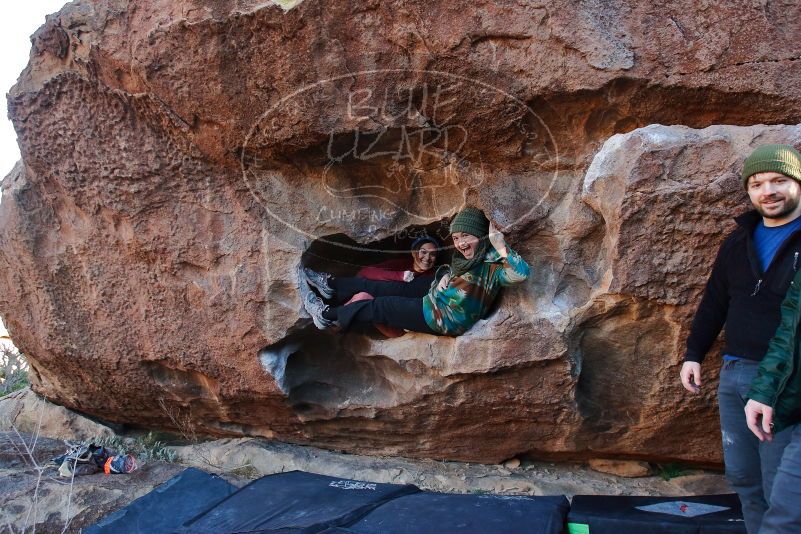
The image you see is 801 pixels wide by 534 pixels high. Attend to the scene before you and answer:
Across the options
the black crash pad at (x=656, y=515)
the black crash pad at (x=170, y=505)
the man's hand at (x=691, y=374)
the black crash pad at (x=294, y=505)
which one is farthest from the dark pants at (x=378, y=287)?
the man's hand at (x=691, y=374)

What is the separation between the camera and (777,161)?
1834mm

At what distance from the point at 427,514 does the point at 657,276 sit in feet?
4.30

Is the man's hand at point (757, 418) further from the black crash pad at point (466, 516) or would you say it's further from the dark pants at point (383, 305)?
the dark pants at point (383, 305)

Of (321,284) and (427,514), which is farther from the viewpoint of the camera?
(321,284)

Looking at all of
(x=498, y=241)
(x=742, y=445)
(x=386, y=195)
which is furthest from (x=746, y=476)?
(x=386, y=195)

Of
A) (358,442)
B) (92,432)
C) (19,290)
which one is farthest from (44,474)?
(358,442)

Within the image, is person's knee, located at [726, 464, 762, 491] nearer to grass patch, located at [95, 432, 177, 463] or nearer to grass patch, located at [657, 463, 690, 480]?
grass patch, located at [657, 463, 690, 480]

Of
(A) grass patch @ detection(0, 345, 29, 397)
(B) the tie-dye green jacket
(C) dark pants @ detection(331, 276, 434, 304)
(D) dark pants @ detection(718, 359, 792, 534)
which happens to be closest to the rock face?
(B) the tie-dye green jacket

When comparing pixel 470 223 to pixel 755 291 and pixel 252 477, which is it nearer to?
pixel 755 291

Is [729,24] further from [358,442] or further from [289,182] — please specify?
[358,442]

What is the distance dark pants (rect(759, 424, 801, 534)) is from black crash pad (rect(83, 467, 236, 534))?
2.25 meters

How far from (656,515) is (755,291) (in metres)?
1.11

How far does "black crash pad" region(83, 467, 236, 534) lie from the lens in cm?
276

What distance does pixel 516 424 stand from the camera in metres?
3.18
